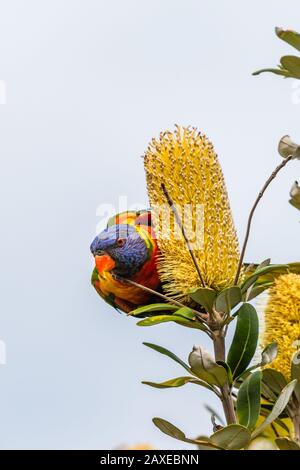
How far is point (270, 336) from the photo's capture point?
97.0 inches

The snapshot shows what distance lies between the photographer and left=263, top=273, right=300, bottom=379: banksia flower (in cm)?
238

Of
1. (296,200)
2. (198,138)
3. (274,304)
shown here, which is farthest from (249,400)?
(198,138)

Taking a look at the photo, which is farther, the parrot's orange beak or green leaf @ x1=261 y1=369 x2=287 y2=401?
the parrot's orange beak

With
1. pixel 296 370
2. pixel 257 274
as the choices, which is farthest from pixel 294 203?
pixel 296 370

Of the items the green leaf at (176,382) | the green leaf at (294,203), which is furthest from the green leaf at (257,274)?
the green leaf at (176,382)

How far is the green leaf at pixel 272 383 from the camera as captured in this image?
7.72ft

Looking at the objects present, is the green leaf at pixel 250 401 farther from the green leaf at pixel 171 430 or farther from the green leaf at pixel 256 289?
the green leaf at pixel 256 289

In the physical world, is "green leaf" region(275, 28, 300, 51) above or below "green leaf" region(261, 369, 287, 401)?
above

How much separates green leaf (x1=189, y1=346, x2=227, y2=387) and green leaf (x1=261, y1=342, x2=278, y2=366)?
11 centimetres

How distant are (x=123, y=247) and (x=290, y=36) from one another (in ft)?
2.69

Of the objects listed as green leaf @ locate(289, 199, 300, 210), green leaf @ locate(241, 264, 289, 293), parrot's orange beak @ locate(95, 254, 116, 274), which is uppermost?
green leaf @ locate(289, 199, 300, 210)

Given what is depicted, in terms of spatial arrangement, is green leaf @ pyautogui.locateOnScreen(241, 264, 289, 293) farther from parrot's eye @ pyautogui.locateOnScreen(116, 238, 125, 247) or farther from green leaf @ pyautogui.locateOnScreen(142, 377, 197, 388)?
parrot's eye @ pyautogui.locateOnScreen(116, 238, 125, 247)

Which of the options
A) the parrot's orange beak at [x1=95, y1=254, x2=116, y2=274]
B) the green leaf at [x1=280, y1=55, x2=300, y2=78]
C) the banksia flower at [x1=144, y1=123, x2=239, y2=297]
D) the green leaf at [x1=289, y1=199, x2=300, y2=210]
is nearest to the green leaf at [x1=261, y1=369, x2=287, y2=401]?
the banksia flower at [x1=144, y1=123, x2=239, y2=297]

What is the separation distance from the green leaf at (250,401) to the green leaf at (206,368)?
58 mm
